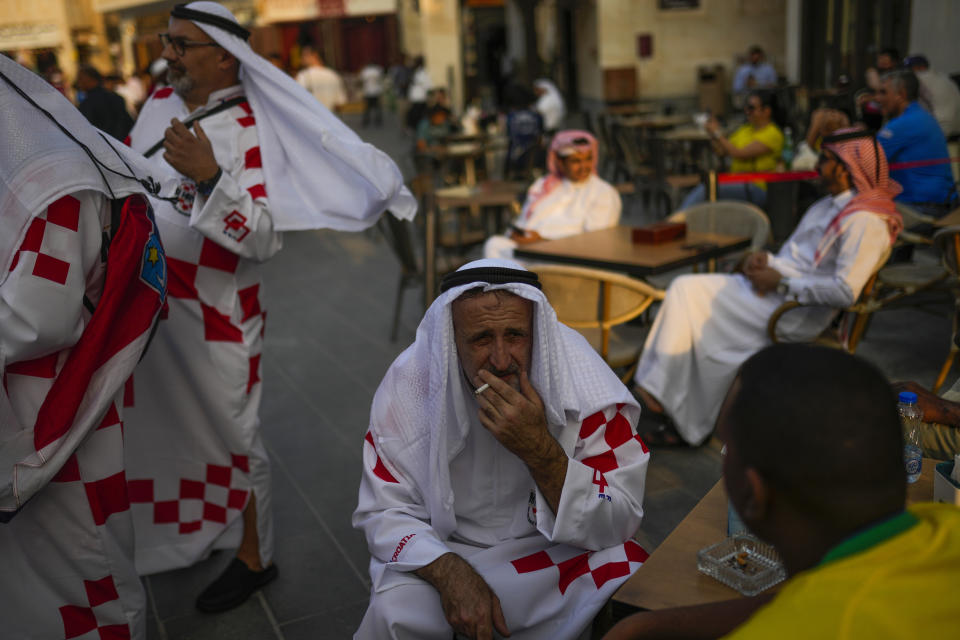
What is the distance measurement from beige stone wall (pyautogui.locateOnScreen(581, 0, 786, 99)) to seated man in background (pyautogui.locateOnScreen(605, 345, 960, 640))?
19457 millimetres

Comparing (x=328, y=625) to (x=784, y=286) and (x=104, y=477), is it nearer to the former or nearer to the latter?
(x=104, y=477)

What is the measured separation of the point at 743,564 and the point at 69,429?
150 centimetres

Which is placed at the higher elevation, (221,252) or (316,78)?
(316,78)

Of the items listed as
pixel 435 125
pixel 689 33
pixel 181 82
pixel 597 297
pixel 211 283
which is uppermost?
pixel 689 33

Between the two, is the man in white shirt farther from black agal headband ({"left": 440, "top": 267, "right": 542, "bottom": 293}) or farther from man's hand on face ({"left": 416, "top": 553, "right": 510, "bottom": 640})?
man's hand on face ({"left": 416, "top": 553, "right": 510, "bottom": 640})

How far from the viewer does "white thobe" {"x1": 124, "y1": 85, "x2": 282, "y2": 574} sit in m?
2.66

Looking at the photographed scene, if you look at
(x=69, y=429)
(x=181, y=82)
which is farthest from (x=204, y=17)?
(x=69, y=429)

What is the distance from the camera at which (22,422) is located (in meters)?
1.99

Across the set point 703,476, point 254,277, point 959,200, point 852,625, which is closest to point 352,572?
point 254,277

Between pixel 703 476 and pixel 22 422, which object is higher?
pixel 22 422

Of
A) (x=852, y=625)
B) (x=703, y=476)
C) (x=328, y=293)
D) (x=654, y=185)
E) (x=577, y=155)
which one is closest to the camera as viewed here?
(x=852, y=625)

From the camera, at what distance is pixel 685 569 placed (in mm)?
1488

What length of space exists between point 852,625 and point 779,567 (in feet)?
1.86

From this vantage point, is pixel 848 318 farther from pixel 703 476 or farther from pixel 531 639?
pixel 531 639
